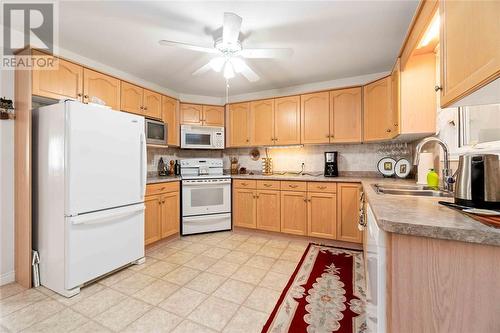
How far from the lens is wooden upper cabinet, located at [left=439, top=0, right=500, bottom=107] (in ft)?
2.45

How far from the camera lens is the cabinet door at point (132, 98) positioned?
9.21 ft

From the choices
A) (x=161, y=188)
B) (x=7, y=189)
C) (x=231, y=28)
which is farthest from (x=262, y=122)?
(x=7, y=189)

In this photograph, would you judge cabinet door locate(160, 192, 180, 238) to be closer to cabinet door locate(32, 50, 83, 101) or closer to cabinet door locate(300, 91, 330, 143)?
cabinet door locate(32, 50, 83, 101)

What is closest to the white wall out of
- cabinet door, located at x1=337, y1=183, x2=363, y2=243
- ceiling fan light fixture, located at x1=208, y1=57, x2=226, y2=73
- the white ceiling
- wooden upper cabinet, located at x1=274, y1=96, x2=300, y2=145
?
the white ceiling

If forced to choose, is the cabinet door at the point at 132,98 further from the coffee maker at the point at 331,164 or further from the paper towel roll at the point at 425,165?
the paper towel roll at the point at 425,165

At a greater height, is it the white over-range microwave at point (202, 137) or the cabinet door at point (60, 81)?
the cabinet door at point (60, 81)

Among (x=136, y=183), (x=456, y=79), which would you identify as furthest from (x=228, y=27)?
(x=136, y=183)

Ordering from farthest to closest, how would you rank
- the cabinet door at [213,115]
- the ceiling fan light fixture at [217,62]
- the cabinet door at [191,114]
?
1. the cabinet door at [213,115]
2. the cabinet door at [191,114]
3. the ceiling fan light fixture at [217,62]

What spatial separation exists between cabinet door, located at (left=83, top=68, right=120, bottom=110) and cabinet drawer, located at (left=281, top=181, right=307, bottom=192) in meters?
2.38

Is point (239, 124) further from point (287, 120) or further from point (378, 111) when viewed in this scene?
point (378, 111)

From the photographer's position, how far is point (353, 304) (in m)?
1.72

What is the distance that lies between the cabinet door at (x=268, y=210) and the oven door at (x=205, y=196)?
0.52 metres

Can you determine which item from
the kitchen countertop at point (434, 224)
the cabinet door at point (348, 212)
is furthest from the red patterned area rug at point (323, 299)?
the kitchen countertop at point (434, 224)

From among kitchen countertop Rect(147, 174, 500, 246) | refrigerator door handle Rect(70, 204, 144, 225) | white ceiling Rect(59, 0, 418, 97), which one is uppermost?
white ceiling Rect(59, 0, 418, 97)
